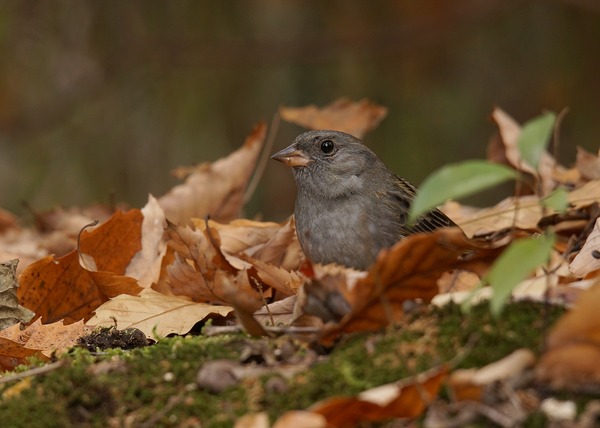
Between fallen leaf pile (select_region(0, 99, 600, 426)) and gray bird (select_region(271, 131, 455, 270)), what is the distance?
0.19m

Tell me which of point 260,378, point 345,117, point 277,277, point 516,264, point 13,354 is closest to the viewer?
point 516,264

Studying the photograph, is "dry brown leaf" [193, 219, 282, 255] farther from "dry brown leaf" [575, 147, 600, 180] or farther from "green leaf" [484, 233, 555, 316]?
"green leaf" [484, 233, 555, 316]

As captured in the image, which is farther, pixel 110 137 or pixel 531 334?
Answer: pixel 110 137

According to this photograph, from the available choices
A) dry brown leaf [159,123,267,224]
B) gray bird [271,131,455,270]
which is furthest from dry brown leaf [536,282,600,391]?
dry brown leaf [159,123,267,224]

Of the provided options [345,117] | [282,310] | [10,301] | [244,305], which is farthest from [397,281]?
[345,117]

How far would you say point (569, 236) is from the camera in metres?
4.25

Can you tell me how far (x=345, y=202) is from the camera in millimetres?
4410

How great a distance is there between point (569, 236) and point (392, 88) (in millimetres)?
5065

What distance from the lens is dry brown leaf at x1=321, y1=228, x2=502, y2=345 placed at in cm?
243

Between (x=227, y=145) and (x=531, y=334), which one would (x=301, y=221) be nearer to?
(x=531, y=334)

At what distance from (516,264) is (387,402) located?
385mm

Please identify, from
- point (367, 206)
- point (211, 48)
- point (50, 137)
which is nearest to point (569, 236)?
point (367, 206)

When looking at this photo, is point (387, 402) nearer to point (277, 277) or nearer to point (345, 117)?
point (277, 277)

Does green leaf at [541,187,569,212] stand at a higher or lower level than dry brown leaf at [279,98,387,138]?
higher
